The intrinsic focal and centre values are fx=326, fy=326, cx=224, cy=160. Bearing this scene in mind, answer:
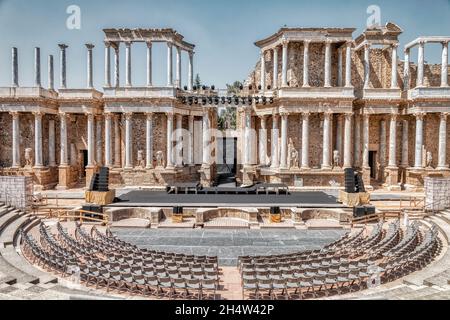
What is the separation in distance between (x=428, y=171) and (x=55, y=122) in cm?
3832

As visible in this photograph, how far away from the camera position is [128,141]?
109ft

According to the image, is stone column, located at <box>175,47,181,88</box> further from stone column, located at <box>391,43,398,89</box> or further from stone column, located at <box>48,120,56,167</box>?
stone column, located at <box>391,43,398,89</box>

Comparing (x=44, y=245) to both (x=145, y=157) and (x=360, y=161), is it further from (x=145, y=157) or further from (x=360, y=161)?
(x=360, y=161)

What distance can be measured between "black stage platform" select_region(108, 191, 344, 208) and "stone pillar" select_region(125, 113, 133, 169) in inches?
242

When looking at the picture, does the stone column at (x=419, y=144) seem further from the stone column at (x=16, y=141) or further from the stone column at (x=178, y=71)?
the stone column at (x=16, y=141)

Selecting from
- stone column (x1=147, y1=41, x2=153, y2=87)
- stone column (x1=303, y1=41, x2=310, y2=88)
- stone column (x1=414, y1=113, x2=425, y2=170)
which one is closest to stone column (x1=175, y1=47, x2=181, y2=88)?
stone column (x1=147, y1=41, x2=153, y2=87)

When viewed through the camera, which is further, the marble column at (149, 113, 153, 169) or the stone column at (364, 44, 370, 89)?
the stone column at (364, 44, 370, 89)

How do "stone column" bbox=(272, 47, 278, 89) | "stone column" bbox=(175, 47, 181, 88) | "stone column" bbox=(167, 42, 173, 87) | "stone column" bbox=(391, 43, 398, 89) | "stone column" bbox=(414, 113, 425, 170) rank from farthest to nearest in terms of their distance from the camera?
"stone column" bbox=(175, 47, 181, 88)
"stone column" bbox=(272, 47, 278, 89)
"stone column" bbox=(167, 42, 173, 87)
"stone column" bbox=(391, 43, 398, 89)
"stone column" bbox=(414, 113, 425, 170)

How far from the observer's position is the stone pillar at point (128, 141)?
32.9 metres

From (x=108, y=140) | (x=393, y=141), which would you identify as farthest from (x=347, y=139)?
(x=108, y=140)

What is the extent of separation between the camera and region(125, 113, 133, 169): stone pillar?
32.9 meters

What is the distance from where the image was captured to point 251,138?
115ft

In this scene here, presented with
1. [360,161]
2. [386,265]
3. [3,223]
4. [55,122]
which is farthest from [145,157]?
[386,265]
